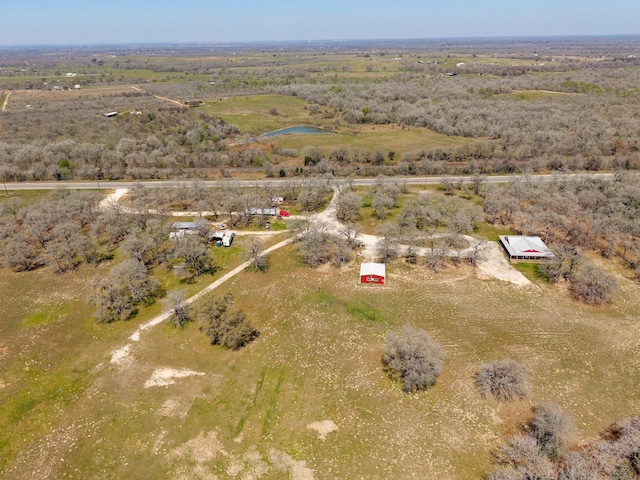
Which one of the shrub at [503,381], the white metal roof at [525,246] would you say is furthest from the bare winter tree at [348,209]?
the shrub at [503,381]

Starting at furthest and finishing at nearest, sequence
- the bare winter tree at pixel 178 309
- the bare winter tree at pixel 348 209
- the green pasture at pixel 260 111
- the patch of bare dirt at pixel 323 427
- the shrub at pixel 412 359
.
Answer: the green pasture at pixel 260 111, the bare winter tree at pixel 348 209, the bare winter tree at pixel 178 309, the shrub at pixel 412 359, the patch of bare dirt at pixel 323 427

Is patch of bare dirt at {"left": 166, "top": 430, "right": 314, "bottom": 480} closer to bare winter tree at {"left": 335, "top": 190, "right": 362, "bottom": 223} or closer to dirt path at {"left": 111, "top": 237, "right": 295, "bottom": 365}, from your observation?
dirt path at {"left": 111, "top": 237, "right": 295, "bottom": 365}

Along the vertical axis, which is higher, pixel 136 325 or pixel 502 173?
pixel 502 173

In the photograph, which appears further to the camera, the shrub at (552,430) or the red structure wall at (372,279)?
the red structure wall at (372,279)

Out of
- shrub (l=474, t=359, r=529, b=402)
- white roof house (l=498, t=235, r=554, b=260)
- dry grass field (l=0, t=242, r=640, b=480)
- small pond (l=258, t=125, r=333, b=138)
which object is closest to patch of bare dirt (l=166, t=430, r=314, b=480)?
dry grass field (l=0, t=242, r=640, b=480)

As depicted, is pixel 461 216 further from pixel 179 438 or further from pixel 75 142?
pixel 75 142

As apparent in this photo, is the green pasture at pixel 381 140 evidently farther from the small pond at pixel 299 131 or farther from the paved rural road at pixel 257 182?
the paved rural road at pixel 257 182

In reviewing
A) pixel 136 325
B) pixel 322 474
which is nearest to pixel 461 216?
pixel 322 474
